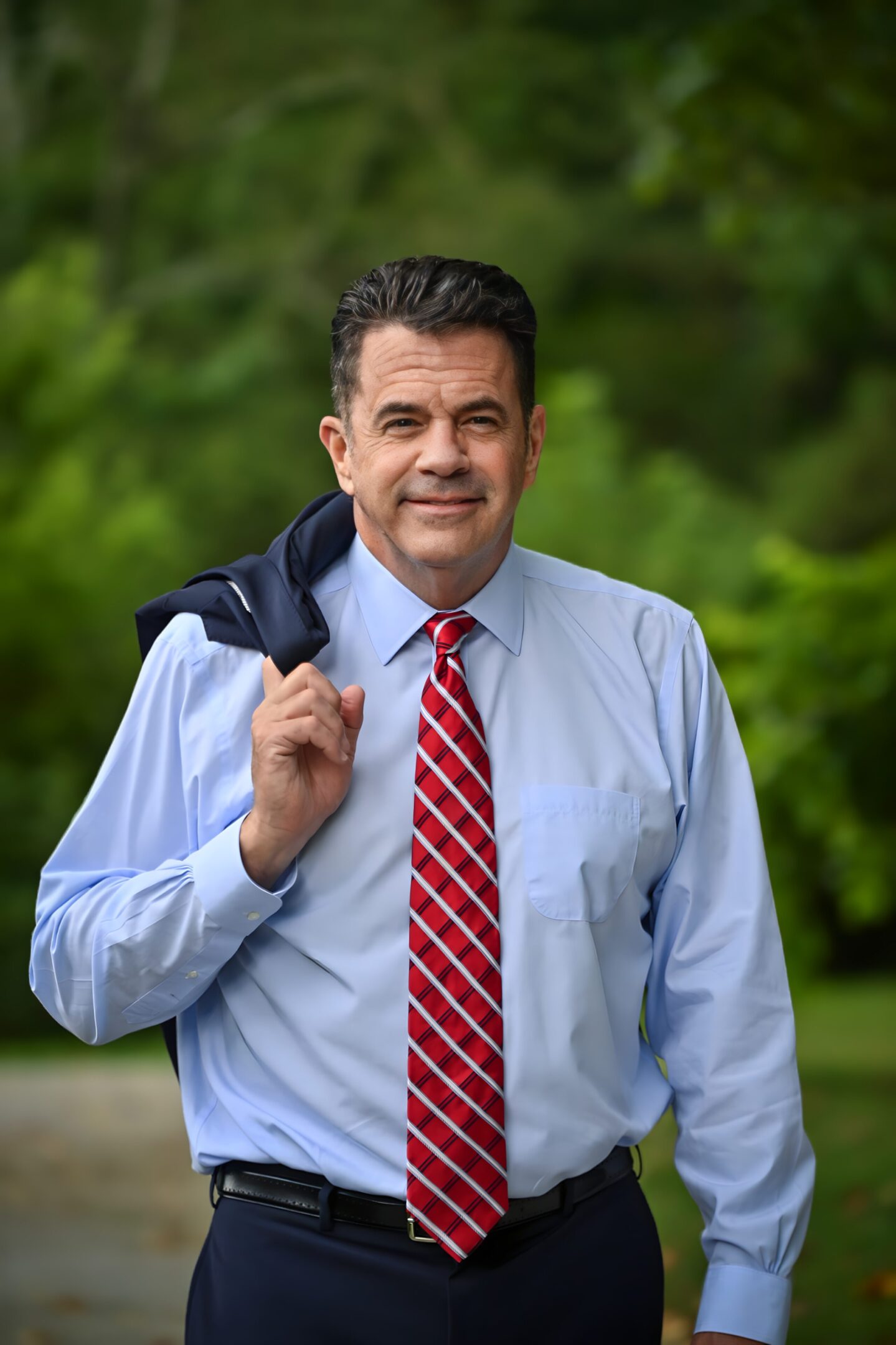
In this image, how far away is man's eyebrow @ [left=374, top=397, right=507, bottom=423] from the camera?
161 centimetres

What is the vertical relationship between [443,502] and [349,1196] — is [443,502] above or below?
above

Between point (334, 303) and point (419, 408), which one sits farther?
point (334, 303)

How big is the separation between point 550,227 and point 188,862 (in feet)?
26.4

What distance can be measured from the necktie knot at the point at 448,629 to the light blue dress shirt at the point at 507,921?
15mm

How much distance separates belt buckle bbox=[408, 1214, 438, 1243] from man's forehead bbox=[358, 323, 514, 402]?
2.99 ft

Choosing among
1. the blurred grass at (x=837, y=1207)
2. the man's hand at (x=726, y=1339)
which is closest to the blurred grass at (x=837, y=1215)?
the blurred grass at (x=837, y=1207)

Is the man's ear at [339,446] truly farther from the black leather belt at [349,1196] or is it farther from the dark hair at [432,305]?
the black leather belt at [349,1196]

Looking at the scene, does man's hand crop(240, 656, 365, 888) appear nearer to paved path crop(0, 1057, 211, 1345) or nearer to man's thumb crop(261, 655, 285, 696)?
man's thumb crop(261, 655, 285, 696)

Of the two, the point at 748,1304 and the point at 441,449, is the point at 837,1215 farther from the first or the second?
the point at 441,449

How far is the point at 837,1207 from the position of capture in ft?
13.7

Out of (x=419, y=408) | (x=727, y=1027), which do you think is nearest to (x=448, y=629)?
(x=419, y=408)

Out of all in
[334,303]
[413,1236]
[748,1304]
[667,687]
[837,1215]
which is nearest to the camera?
[413,1236]

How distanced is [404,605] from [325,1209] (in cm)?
69

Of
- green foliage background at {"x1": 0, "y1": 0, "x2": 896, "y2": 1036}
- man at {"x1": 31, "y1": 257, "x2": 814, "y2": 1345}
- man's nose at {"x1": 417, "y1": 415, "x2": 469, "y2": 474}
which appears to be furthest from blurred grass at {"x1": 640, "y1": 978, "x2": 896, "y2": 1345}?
green foliage background at {"x1": 0, "y1": 0, "x2": 896, "y2": 1036}
